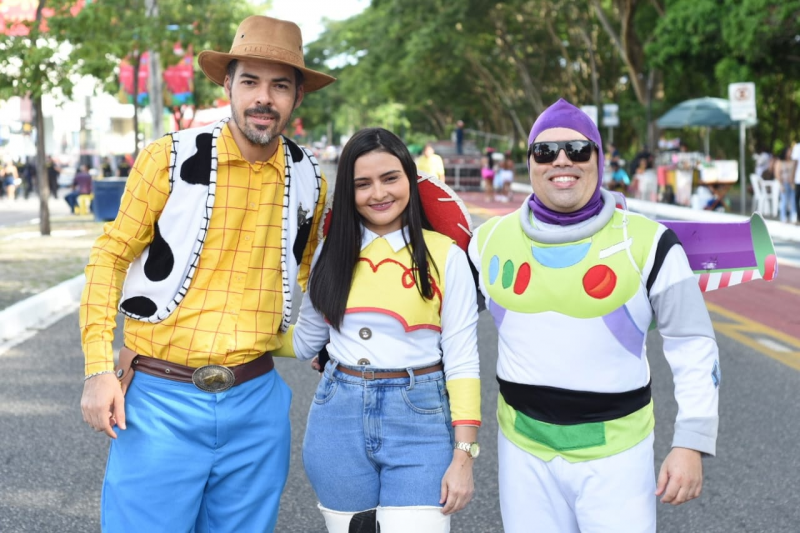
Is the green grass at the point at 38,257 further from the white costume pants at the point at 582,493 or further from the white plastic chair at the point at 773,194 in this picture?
the white plastic chair at the point at 773,194

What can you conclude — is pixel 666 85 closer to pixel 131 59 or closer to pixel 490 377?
pixel 131 59

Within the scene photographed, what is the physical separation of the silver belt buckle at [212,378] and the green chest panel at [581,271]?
820mm

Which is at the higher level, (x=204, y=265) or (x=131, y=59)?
(x=131, y=59)

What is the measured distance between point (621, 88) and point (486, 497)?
45812mm

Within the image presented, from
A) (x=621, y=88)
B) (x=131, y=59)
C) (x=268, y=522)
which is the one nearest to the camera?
(x=268, y=522)

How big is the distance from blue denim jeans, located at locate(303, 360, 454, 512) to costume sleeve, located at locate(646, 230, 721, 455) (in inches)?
25.3

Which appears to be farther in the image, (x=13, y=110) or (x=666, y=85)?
(x=13, y=110)

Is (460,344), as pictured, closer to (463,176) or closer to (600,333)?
(600,333)

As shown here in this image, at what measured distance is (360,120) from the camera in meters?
123

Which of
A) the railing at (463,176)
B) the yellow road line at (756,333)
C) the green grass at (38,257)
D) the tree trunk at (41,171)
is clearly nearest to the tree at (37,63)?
the tree trunk at (41,171)

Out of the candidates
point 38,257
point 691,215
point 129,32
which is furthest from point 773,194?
point 38,257

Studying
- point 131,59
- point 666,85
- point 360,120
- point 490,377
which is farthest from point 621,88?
point 360,120

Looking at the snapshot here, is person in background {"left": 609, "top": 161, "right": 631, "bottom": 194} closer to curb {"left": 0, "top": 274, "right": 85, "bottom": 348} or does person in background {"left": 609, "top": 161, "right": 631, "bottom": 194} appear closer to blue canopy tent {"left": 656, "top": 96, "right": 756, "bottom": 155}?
blue canopy tent {"left": 656, "top": 96, "right": 756, "bottom": 155}

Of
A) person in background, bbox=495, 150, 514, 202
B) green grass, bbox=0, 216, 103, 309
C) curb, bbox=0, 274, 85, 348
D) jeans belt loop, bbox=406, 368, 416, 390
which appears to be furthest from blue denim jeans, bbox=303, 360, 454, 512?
person in background, bbox=495, 150, 514, 202
